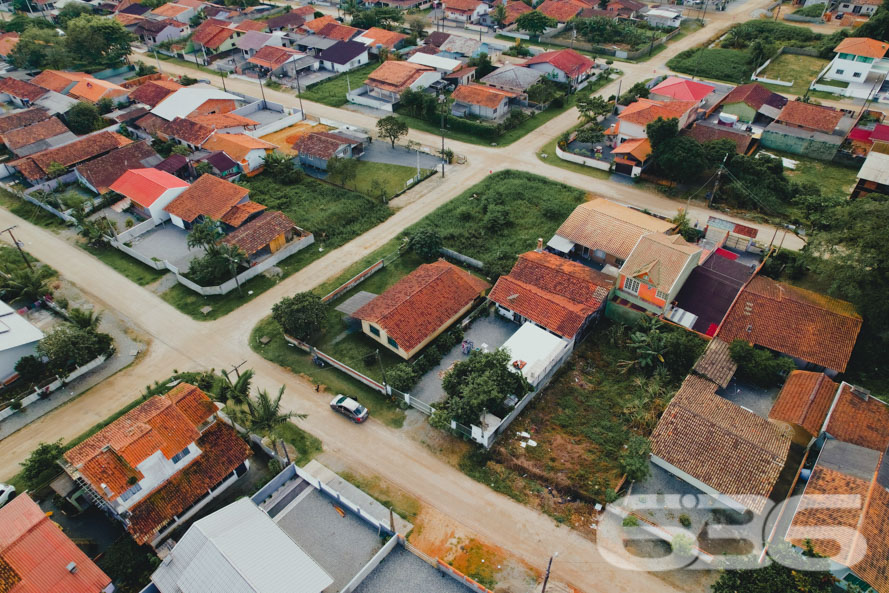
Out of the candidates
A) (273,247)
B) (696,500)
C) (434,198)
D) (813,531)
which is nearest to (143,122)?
(273,247)

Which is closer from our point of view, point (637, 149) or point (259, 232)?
point (259, 232)

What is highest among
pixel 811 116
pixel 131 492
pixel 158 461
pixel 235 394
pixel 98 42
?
pixel 811 116

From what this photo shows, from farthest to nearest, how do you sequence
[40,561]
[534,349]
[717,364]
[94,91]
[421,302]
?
[94,91] → [421,302] → [534,349] → [717,364] → [40,561]

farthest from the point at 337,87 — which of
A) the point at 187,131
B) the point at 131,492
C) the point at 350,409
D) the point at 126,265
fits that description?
the point at 131,492

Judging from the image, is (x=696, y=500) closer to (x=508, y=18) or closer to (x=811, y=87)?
(x=811, y=87)

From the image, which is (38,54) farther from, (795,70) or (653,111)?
(795,70)

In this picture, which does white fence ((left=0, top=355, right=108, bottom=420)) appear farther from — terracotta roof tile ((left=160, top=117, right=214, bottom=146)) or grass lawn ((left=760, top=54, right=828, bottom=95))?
grass lawn ((left=760, top=54, right=828, bottom=95))
